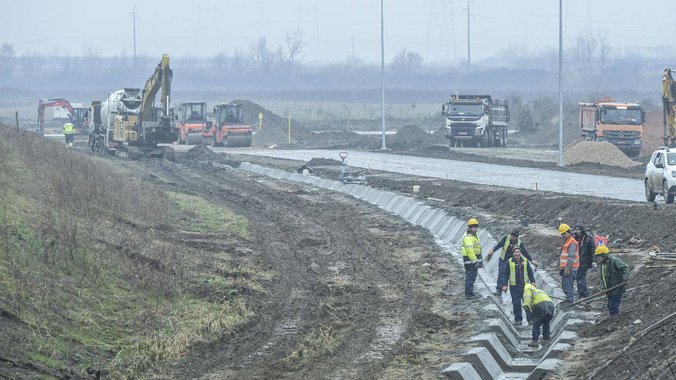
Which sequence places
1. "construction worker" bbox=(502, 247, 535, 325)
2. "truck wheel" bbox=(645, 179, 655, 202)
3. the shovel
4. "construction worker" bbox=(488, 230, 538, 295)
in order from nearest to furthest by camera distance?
the shovel < "construction worker" bbox=(502, 247, 535, 325) < "construction worker" bbox=(488, 230, 538, 295) < "truck wheel" bbox=(645, 179, 655, 202)

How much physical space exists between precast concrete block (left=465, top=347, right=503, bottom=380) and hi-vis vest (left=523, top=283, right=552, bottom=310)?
188 cm

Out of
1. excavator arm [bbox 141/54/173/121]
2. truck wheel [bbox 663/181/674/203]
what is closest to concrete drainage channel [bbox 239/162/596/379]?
truck wheel [bbox 663/181/674/203]

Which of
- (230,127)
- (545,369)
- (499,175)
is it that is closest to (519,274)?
(545,369)

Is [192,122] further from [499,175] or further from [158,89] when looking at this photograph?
[499,175]

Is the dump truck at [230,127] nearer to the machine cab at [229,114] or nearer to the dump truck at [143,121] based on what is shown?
the machine cab at [229,114]

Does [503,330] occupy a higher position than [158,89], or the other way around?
[158,89]

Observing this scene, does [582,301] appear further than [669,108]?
No

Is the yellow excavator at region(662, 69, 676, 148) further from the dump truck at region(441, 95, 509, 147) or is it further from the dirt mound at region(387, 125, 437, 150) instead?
the dirt mound at region(387, 125, 437, 150)

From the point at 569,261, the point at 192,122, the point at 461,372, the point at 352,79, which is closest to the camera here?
the point at 461,372

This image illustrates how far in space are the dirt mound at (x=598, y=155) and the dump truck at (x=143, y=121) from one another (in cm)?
1900

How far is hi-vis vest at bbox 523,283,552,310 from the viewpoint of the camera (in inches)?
695

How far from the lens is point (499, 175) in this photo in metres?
48.1

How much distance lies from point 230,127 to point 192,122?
11.1 ft

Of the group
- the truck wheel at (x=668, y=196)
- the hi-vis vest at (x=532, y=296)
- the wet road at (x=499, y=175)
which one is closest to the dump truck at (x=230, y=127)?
the wet road at (x=499, y=175)
